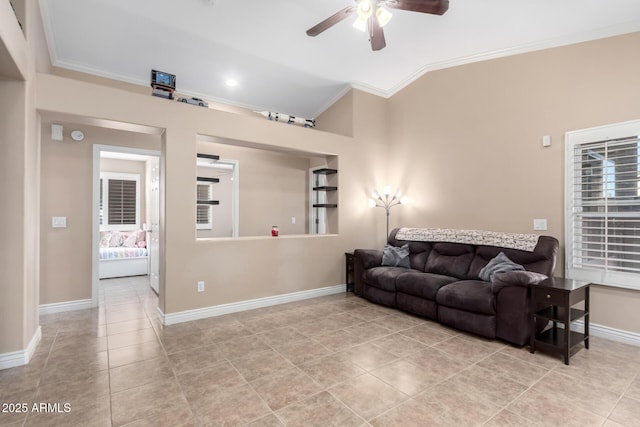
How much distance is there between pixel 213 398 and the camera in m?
2.15

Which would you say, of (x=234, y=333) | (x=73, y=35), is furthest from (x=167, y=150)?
(x=234, y=333)

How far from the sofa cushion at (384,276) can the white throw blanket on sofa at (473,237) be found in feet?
2.02

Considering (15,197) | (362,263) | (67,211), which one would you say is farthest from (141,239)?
(362,263)

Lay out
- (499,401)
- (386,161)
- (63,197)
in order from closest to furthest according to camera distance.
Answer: (499,401) → (63,197) → (386,161)

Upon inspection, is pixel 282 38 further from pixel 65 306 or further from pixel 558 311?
pixel 65 306

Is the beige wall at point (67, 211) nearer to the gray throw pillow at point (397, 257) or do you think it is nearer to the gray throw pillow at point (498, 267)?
the gray throw pillow at point (397, 257)

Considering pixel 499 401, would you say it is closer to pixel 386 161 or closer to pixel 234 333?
pixel 234 333

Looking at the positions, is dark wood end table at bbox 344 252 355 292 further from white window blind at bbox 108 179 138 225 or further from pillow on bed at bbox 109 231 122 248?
white window blind at bbox 108 179 138 225

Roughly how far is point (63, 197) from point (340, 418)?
4412 millimetres

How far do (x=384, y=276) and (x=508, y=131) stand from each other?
98.1 inches

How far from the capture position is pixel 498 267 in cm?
357

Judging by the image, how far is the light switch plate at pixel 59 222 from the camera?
13.2ft

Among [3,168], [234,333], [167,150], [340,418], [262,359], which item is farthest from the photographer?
[167,150]

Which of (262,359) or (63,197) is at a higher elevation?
(63,197)
